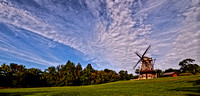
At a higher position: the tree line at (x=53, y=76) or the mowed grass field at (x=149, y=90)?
the mowed grass field at (x=149, y=90)

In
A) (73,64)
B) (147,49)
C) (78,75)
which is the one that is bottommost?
(78,75)

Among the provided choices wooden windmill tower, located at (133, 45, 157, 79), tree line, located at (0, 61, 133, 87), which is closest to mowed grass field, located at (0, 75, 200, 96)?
wooden windmill tower, located at (133, 45, 157, 79)

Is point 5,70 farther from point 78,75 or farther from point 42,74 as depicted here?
point 78,75

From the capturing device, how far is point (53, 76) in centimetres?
8738

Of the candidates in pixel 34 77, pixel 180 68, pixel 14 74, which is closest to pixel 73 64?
pixel 34 77

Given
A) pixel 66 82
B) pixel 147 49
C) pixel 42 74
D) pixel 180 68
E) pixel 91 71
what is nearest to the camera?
pixel 147 49

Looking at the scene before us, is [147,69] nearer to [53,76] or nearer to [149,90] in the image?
[149,90]

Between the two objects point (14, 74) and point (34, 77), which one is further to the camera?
point (34, 77)

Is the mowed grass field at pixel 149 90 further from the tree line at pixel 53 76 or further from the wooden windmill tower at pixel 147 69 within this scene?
the tree line at pixel 53 76

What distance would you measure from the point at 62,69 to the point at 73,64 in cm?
944

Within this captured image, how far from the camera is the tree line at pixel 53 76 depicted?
267 feet

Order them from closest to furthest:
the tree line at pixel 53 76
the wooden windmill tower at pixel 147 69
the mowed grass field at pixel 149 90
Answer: the mowed grass field at pixel 149 90
the wooden windmill tower at pixel 147 69
the tree line at pixel 53 76

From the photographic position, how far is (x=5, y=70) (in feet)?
269

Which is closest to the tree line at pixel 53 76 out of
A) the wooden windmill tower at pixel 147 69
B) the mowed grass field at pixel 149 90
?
the wooden windmill tower at pixel 147 69
